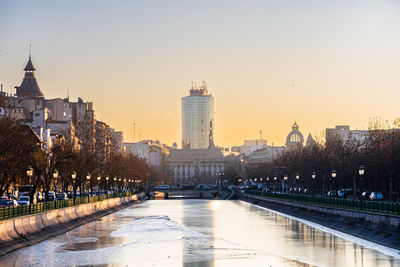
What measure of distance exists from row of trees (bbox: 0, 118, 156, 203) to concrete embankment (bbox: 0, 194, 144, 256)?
→ 4375 mm

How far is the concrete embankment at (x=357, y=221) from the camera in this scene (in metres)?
53.9

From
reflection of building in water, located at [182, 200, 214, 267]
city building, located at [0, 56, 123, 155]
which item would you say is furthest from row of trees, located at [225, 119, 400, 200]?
city building, located at [0, 56, 123, 155]

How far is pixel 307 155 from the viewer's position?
149750mm

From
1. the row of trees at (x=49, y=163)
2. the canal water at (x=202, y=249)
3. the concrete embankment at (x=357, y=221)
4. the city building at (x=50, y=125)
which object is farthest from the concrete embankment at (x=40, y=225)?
the city building at (x=50, y=125)

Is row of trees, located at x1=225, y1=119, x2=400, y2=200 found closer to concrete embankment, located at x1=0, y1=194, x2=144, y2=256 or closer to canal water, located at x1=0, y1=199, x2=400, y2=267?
canal water, located at x1=0, y1=199, x2=400, y2=267

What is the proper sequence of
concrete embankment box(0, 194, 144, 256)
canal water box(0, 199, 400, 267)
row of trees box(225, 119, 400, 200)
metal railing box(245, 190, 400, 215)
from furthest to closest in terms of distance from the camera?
row of trees box(225, 119, 400, 200) → metal railing box(245, 190, 400, 215) → concrete embankment box(0, 194, 144, 256) → canal water box(0, 199, 400, 267)

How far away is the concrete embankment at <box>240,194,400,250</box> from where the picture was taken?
53.9 meters

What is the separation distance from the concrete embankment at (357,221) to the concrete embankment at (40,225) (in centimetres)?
2561

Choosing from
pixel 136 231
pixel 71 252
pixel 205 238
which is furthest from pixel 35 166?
Answer: pixel 71 252

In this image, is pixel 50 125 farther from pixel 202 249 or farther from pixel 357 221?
pixel 202 249

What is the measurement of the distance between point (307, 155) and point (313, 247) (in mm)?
96655

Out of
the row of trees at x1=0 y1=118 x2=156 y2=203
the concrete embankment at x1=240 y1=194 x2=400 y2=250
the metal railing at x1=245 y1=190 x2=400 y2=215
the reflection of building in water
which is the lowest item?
the reflection of building in water

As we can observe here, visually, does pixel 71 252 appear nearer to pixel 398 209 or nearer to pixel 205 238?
pixel 205 238

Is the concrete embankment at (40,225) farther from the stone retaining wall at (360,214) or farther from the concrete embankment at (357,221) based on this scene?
the stone retaining wall at (360,214)
